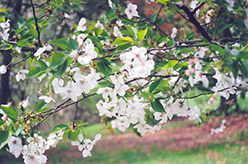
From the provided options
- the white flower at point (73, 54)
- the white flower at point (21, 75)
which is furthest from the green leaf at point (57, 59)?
the white flower at point (21, 75)

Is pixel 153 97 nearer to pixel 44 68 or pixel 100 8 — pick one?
pixel 44 68

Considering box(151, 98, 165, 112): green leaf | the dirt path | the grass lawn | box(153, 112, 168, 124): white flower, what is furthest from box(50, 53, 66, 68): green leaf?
the dirt path

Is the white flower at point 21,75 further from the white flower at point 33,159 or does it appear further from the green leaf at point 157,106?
the green leaf at point 157,106

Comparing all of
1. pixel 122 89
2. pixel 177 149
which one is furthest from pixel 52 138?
→ pixel 177 149

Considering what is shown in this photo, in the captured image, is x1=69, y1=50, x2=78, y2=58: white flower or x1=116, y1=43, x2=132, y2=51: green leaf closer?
x1=69, y1=50, x2=78, y2=58: white flower

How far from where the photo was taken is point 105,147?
25.0 ft

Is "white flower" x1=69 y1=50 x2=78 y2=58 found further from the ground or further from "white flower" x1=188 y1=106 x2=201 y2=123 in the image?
the ground

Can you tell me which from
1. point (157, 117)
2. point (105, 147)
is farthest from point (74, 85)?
point (105, 147)

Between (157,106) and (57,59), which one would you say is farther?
(157,106)

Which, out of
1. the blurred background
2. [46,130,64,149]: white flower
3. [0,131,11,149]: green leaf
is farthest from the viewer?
the blurred background

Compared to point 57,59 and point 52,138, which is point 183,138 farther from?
point 57,59

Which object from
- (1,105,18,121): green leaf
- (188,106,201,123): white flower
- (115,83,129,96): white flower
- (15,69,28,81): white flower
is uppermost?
(115,83,129,96): white flower

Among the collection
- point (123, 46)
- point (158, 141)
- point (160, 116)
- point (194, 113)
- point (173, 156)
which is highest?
point (123, 46)

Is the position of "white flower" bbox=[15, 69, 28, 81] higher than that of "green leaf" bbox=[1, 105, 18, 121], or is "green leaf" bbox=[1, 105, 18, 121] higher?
"green leaf" bbox=[1, 105, 18, 121]
